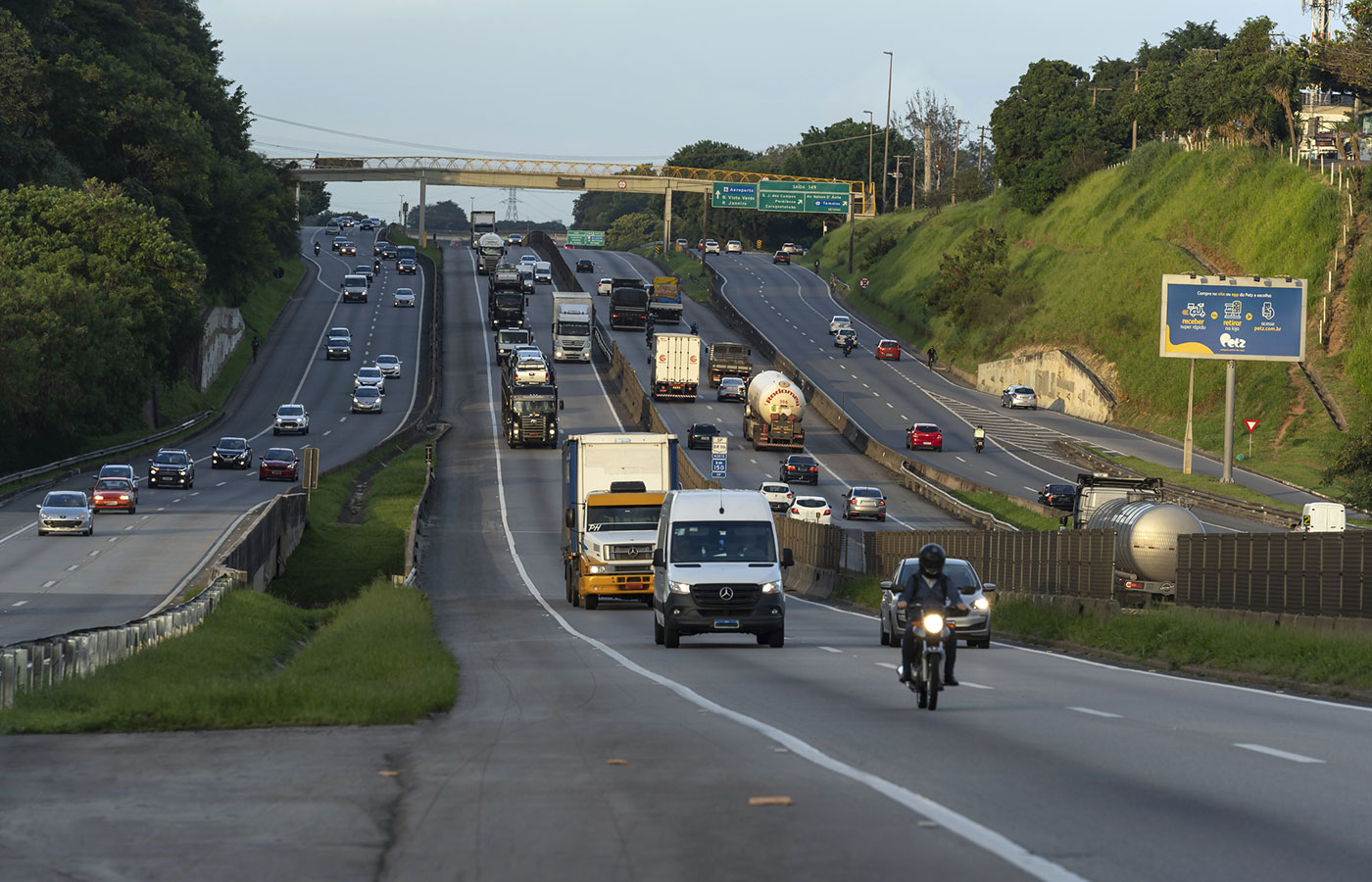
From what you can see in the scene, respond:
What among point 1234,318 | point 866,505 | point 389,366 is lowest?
point 866,505

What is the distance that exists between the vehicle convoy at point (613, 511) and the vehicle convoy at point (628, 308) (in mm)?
78940

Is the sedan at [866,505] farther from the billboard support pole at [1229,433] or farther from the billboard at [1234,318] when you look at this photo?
the billboard support pole at [1229,433]

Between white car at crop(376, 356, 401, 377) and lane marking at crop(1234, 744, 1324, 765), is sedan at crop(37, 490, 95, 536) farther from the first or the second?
white car at crop(376, 356, 401, 377)

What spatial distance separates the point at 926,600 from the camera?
1534cm

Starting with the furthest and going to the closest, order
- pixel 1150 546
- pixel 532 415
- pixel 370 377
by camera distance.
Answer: pixel 370 377 < pixel 532 415 < pixel 1150 546

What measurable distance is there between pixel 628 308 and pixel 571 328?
15.7m

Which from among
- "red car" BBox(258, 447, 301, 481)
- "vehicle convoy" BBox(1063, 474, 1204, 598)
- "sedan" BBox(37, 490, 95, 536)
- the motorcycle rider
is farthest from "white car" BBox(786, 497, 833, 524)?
the motorcycle rider

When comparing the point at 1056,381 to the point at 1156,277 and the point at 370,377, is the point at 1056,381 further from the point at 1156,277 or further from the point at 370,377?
the point at 370,377

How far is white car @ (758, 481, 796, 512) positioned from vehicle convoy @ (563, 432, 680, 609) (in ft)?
73.9

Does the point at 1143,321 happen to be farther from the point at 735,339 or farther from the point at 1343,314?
the point at 735,339

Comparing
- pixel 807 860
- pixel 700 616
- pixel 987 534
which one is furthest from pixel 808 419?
pixel 807 860

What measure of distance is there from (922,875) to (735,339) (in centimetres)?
11133

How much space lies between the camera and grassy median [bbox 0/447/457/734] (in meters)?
13.8

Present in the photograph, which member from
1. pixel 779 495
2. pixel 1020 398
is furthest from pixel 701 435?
pixel 1020 398
